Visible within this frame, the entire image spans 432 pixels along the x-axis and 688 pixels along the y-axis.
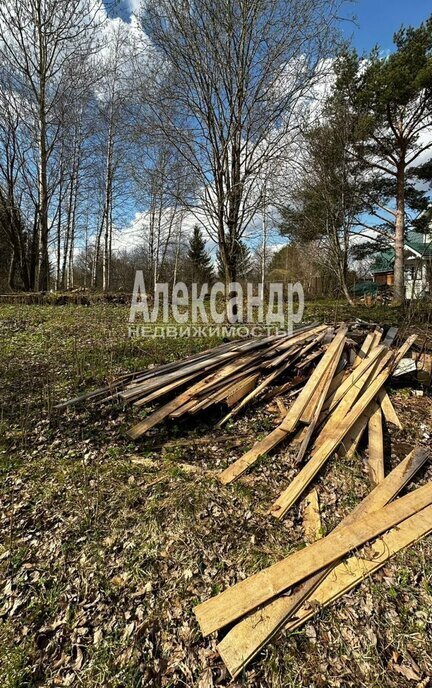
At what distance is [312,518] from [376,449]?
101cm

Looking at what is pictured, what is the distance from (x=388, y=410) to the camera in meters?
3.47

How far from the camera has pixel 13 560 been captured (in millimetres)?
2082

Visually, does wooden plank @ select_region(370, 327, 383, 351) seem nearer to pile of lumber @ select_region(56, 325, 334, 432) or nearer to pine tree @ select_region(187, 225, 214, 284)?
pile of lumber @ select_region(56, 325, 334, 432)

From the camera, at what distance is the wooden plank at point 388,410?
3.33 metres

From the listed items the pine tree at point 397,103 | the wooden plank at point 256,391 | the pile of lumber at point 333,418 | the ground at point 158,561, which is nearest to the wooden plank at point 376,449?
the pile of lumber at point 333,418

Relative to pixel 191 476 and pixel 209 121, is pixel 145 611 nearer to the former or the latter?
pixel 191 476

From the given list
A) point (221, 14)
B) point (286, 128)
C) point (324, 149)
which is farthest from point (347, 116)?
point (221, 14)

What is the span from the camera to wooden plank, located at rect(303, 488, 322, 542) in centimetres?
214

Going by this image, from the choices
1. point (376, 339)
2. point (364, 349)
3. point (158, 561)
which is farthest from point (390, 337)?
point (158, 561)

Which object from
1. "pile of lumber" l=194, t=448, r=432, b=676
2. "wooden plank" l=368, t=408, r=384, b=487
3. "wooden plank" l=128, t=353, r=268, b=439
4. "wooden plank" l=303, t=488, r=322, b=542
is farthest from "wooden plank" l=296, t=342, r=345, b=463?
"wooden plank" l=128, t=353, r=268, b=439

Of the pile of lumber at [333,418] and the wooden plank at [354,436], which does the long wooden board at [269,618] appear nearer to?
the pile of lumber at [333,418]

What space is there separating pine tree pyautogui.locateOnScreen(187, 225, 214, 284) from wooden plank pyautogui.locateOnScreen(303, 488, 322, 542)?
26.6m

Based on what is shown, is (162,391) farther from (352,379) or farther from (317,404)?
(352,379)

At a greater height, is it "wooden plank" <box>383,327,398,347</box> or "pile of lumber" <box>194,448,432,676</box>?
"wooden plank" <box>383,327,398,347</box>
